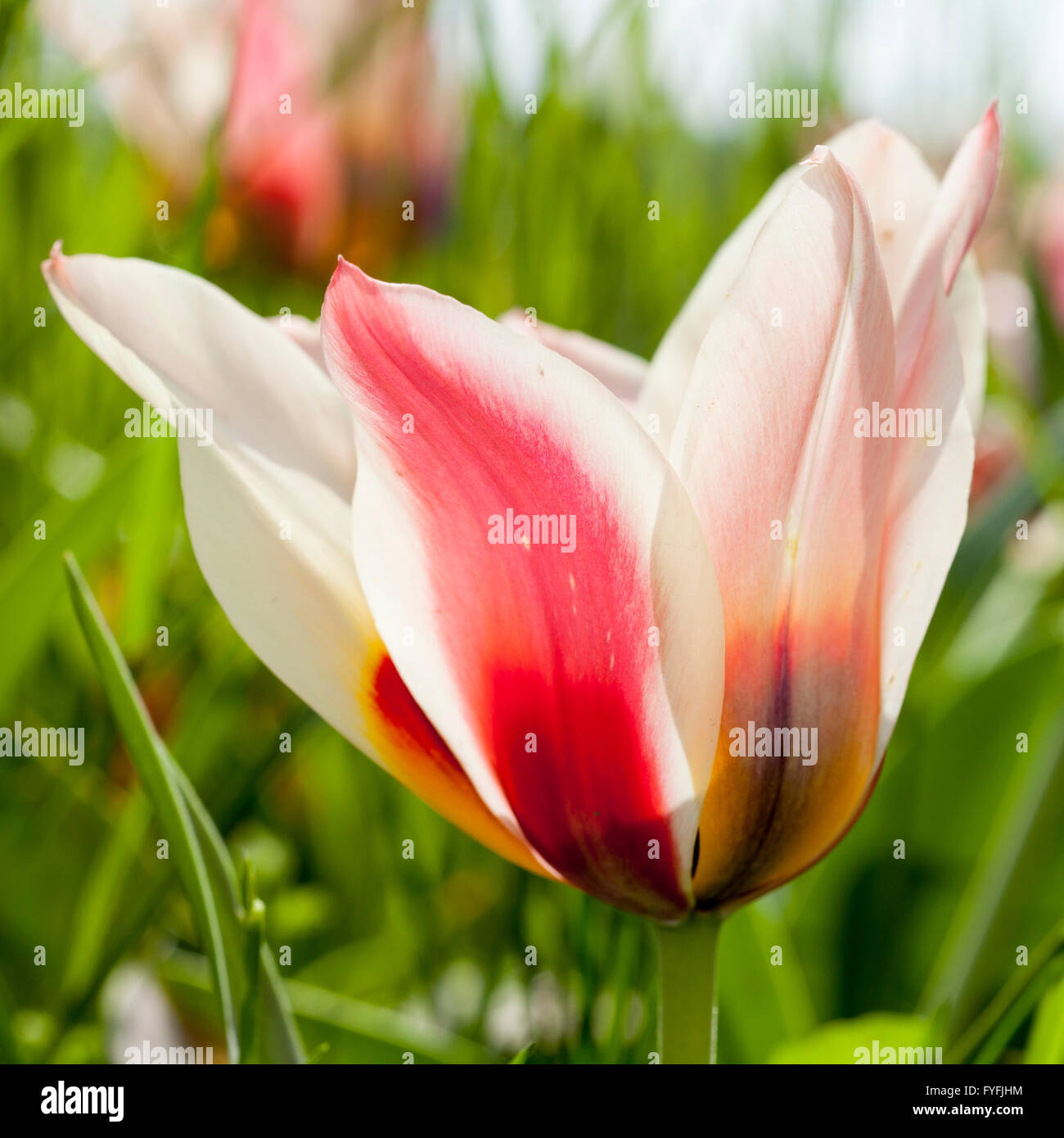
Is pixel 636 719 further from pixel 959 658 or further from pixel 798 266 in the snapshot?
pixel 959 658

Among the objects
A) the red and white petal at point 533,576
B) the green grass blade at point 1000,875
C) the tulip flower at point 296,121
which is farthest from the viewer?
the tulip flower at point 296,121

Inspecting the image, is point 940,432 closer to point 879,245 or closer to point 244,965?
point 879,245

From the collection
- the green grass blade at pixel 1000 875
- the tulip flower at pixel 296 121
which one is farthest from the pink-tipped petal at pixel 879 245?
the tulip flower at pixel 296 121

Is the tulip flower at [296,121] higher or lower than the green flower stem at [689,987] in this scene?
higher

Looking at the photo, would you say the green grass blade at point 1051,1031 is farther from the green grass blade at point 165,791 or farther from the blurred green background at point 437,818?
the green grass blade at point 165,791

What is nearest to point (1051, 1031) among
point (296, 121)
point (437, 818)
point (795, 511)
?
point (795, 511)

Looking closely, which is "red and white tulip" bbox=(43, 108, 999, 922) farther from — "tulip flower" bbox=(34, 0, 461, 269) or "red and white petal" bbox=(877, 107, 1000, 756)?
"tulip flower" bbox=(34, 0, 461, 269)

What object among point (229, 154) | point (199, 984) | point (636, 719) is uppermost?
point (229, 154)
